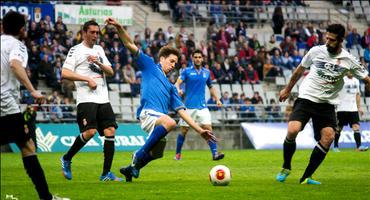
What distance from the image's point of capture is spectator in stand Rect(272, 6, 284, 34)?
42969 mm

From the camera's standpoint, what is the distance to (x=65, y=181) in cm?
1561

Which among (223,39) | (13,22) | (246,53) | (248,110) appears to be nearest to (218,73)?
(248,110)

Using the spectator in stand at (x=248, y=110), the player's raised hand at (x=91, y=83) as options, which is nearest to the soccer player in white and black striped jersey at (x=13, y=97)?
the player's raised hand at (x=91, y=83)

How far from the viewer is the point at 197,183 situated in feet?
49.3

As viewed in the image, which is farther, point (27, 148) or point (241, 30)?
point (241, 30)

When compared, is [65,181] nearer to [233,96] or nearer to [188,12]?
[233,96]

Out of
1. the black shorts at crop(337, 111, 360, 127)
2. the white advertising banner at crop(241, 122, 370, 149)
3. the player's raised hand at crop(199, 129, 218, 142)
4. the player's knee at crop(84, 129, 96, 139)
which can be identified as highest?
the player's raised hand at crop(199, 129, 218, 142)

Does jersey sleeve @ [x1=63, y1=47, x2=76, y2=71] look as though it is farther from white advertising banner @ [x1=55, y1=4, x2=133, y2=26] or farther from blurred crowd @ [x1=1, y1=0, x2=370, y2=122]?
white advertising banner @ [x1=55, y1=4, x2=133, y2=26]

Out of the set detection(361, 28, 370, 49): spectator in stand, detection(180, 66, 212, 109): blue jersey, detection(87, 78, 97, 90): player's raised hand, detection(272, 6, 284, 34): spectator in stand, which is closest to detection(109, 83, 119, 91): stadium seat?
detection(272, 6, 284, 34): spectator in stand

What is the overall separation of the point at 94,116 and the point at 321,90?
4.13 metres

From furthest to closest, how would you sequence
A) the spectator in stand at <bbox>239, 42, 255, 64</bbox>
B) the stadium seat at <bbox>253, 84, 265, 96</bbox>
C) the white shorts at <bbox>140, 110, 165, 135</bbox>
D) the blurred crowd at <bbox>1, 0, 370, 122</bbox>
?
the spectator in stand at <bbox>239, 42, 255, 64</bbox>, the stadium seat at <bbox>253, 84, 265, 96</bbox>, the blurred crowd at <bbox>1, 0, 370, 122</bbox>, the white shorts at <bbox>140, 110, 165, 135</bbox>

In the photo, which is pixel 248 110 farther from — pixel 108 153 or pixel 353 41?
pixel 108 153

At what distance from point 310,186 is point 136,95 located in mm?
21711

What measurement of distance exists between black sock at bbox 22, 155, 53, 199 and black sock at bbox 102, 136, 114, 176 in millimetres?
4482
